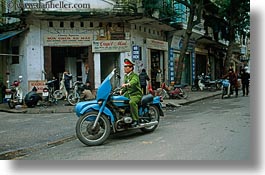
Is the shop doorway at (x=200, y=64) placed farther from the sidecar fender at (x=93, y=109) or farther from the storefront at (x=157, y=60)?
the sidecar fender at (x=93, y=109)

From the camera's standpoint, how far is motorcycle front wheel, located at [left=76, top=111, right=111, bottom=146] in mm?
7895

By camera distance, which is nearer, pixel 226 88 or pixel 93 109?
pixel 93 109

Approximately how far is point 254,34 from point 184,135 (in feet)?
11.3

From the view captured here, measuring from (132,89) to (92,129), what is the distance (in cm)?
128

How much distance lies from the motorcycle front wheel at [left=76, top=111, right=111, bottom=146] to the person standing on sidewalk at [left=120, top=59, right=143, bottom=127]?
72 cm

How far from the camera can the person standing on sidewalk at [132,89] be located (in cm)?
845

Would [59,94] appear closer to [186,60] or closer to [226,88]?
[226,88]

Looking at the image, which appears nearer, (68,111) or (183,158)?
(183,158)

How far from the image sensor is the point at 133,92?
859cm

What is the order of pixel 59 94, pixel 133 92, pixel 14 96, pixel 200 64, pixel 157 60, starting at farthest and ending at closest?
pixel 200 64, pixel 157 60, pixel 59 94, pixel 14 96, pixel 133 92

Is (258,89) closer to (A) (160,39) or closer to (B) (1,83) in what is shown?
(B) (1,83)

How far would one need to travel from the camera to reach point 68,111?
47.0 ft

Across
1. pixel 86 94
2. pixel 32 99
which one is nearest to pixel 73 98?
pixel 86 94

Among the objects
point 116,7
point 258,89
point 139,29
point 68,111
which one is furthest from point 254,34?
point 139,29
